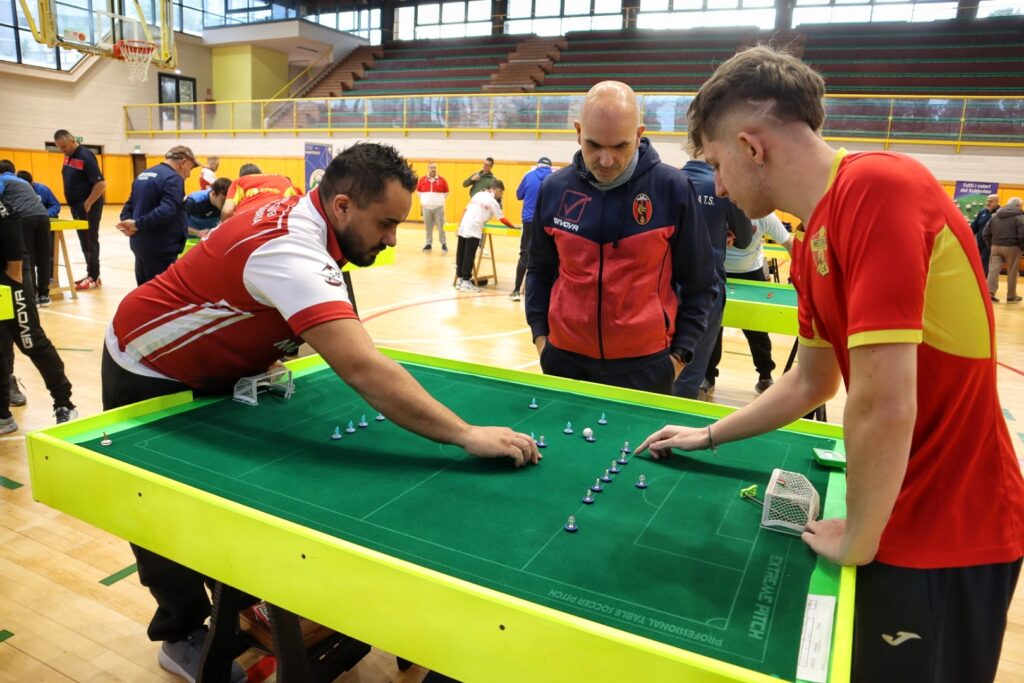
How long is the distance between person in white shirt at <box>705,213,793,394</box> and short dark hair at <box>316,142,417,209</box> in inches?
126

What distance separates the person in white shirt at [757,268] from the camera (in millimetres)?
4609

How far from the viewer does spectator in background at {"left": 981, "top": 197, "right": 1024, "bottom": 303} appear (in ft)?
32.4

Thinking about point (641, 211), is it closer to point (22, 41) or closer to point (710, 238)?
point (710, 238)

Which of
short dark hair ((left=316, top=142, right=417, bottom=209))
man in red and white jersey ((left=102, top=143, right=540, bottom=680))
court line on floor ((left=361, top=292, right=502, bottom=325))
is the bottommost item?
court line on floor ((left=361, top=292, right=502, bottom=325))

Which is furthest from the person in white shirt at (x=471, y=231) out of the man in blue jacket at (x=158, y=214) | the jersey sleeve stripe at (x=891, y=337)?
the jersey sleeve stripe at (x=891, y=337)

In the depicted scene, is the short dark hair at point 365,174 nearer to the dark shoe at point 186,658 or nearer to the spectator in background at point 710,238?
the dark shoe at point 186,658

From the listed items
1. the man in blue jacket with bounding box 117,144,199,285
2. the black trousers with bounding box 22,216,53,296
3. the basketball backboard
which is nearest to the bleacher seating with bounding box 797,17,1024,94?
the basketball backboard

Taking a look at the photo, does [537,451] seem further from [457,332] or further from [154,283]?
[457,332]


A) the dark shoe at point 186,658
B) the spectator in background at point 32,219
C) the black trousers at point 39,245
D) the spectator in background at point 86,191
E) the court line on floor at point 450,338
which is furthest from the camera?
the spectator in background at point 86,191

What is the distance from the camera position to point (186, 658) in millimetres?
2189

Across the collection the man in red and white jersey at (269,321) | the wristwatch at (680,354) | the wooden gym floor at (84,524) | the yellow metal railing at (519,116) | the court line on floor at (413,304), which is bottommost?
the wooden gym floor at (84,524)

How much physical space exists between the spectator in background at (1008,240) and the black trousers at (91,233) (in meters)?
12.0

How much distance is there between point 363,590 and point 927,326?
3.25 feet

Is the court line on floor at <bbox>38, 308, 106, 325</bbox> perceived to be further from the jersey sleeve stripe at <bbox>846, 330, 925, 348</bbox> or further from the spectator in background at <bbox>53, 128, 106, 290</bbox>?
the jersey sleeve stripe at <bbox>846, 330, 925, 348</bbox>
